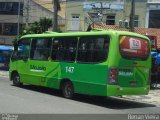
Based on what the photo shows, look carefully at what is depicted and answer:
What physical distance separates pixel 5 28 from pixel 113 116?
5624cm

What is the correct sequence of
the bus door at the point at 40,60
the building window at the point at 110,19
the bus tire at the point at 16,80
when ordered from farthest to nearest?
1. the building window at the point at 110,19
2. the bus tire at the point at 16,80
3. the bus door at the point at 40,60

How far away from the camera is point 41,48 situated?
20.0 meters

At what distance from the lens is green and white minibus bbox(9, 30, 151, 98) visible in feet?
52.8

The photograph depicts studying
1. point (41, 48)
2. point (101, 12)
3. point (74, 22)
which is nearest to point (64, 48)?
point (41, 48)

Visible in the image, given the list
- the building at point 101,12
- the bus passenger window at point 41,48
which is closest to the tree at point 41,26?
the building at point 101,12

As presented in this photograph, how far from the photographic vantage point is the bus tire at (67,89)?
1793 cm

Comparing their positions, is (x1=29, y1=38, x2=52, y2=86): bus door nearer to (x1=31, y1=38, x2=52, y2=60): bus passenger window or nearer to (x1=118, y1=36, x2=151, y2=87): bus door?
(x1=31, y1=38, x2=52, y2=60): bus passenger window

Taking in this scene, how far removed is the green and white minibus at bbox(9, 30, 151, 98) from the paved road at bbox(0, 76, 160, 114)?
53 cm

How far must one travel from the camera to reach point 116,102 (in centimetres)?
1792

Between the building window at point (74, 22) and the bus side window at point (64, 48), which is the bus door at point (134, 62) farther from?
the building window at point (74, 22)

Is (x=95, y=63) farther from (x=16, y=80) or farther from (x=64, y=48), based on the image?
(x=16, y=80)

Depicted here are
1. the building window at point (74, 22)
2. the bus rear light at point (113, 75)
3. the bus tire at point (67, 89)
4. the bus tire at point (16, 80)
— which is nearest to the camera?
the bus rear light at point (113, 75)

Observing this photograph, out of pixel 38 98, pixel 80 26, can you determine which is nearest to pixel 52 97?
pixel 38 98

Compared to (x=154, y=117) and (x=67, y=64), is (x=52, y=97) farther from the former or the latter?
(x=154, y=117)
